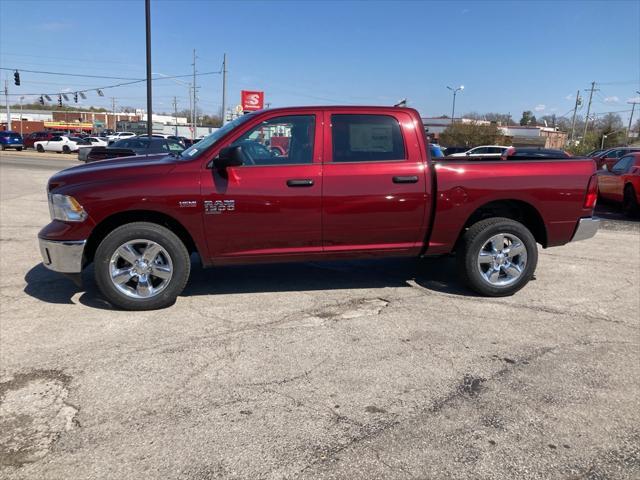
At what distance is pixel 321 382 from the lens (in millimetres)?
3375

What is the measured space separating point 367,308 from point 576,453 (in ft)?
7.89

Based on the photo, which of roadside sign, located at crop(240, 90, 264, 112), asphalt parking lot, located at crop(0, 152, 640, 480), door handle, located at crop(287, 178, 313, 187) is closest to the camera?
asphalt parking lot, located at crop(0, 152, 640, 480)

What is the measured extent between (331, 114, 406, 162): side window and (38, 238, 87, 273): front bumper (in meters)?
2.50

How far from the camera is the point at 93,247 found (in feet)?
15.7

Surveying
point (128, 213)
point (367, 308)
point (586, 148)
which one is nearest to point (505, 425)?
point (367, 308)

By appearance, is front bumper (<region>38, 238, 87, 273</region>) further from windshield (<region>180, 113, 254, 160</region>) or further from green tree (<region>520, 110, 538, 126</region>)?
green tree (<region>520, 110, 538, 126</region>)

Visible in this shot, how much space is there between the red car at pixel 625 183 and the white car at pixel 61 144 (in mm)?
38852

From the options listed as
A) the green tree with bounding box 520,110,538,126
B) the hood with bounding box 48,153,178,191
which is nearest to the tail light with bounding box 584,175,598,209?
the hood with bounding box 48,153,178,191

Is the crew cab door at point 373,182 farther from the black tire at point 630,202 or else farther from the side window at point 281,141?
the black tire at point 630,202

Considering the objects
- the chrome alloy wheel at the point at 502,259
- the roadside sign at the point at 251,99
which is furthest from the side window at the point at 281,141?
the roadside sign at the point at 251,99

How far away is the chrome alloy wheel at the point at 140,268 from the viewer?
456 centimetres

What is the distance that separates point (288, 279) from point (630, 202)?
922 cm

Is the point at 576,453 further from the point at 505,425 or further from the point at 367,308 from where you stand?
the point at 367,308

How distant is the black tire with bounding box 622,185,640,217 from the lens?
1104 centimetres
